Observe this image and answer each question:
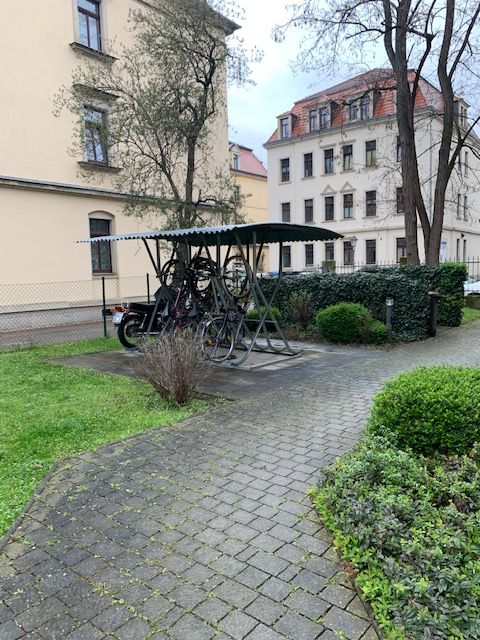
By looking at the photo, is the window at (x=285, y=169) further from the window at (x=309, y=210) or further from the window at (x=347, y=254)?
the window at (x=347, y=254)

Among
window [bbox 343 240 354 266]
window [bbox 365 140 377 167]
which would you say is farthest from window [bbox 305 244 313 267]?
window [bbox 365 140 377 167]

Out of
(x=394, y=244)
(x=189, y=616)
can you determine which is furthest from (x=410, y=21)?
(x=394, y=244)

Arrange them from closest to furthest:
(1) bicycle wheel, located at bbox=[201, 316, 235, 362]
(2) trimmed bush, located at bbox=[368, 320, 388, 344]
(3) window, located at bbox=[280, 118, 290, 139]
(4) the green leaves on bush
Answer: (4) the green leaves on bush
(1) bicycle wheel, located at bbox=[201, 316, 235, 362]
(2) trimmed bush, located at bbox=[368, 320, 388, 344]
(3) window, located at bbox=[280, 118, 290, 139]

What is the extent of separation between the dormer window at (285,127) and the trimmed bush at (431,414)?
38656mm

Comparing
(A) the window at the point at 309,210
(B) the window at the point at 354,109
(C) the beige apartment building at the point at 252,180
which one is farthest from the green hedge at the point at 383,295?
(C) the beige apartment building at the point at 252,180

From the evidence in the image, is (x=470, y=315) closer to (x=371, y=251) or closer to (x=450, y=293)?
(x=450, y=293)

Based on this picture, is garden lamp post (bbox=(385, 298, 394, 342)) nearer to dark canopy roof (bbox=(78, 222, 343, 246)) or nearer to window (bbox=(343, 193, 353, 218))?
dark canopy roof (bbox=(78, 222, 343, 246))

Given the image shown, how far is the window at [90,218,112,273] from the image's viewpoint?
16.3 metres

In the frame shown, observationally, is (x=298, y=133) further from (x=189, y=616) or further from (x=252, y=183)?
(x=189, y=616)

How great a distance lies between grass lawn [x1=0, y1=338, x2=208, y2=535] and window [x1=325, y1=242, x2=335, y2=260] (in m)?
30.8

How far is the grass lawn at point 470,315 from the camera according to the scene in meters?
14.1

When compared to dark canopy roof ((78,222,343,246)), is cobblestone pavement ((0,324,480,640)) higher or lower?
lower

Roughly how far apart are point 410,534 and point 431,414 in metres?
1.27

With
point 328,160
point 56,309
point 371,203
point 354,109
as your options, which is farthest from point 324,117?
point 56,309
